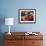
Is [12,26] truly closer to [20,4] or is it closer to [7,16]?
[7,16]

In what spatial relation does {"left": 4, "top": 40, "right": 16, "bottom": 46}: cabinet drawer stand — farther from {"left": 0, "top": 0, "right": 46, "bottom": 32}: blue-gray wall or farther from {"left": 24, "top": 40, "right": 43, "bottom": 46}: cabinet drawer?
{"left": 0, "top": 0, "right": 46, "bottom": 32}: blue-gray wall

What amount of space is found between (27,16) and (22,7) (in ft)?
1.14

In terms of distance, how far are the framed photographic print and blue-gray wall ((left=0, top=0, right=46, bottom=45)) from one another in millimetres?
103

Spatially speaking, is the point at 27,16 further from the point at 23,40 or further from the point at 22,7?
the point at 23,40

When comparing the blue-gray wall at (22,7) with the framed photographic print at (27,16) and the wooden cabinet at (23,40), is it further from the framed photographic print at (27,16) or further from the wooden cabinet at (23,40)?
the wooden cabinet at (23,40)

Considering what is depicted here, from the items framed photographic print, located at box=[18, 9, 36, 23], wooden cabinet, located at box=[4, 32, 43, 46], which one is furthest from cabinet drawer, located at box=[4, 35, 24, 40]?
framed photographic print, located at box=[18, 9, 36, 23]

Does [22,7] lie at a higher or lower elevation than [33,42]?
higher

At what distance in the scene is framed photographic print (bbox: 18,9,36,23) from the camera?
4.52 m

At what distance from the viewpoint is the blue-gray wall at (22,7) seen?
4.52 m

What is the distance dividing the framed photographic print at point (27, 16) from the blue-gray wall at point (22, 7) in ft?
0.34

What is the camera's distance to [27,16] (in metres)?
4.54

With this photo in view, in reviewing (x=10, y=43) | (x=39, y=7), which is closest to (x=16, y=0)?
(x=39, y=7)

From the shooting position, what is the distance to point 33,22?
4.53 metres

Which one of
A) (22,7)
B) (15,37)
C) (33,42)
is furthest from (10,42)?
(22,7)
